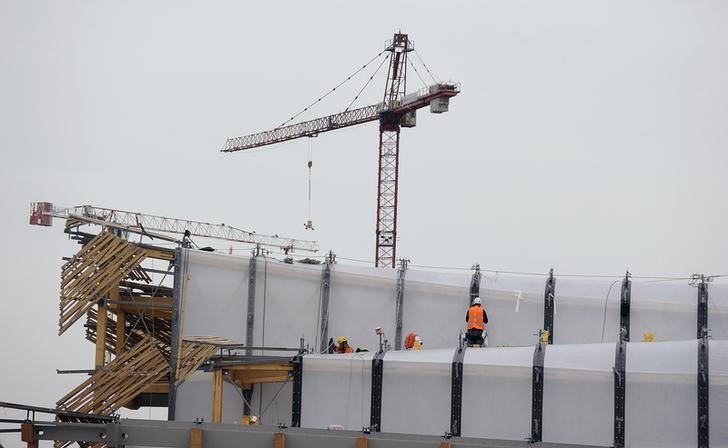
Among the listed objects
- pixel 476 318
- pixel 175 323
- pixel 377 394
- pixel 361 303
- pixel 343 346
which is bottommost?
pixel 377 394

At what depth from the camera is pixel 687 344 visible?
4484 centimetres

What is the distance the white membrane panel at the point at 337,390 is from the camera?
4888 cm

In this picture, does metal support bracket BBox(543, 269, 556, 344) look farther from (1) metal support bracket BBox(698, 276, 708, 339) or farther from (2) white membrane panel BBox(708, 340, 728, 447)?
(2) white membrane panel BBox(708, 340, 728, 447)

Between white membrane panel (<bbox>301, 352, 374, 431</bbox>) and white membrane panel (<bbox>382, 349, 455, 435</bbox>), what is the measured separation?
80cm

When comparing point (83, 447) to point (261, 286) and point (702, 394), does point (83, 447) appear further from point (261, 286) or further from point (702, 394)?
point (702, 394)

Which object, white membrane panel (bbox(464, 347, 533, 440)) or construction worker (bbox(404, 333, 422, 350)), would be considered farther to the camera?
construction worker (bbox(404, 333, 422, 350))

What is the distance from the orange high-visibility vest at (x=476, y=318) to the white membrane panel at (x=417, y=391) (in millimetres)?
1911

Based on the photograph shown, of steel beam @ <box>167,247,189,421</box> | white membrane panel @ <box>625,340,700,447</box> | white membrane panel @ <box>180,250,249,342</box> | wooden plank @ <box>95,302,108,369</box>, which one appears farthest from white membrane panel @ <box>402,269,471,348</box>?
wooden plank @ <box>95,302,108,369</box>

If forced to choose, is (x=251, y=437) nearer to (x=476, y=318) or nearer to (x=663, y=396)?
(x=476, y=318)

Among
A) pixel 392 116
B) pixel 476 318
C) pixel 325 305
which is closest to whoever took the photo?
pixel 476 318

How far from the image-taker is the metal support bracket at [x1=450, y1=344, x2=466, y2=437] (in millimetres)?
47094

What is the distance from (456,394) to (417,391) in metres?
1.49

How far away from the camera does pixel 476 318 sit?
4938cm

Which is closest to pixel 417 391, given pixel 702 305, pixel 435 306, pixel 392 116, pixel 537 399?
pixel 537 399
